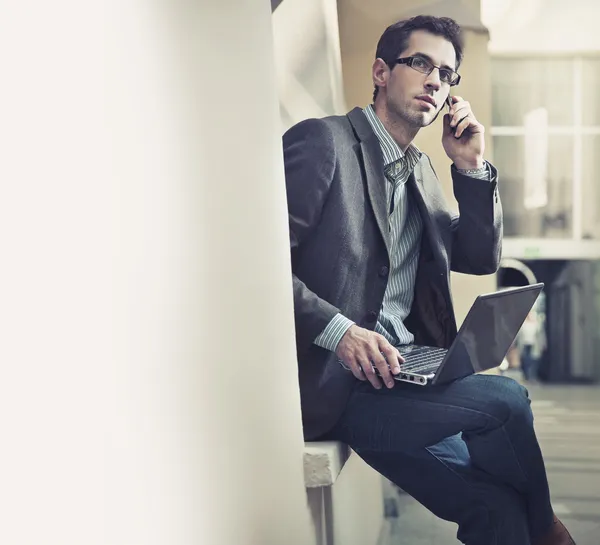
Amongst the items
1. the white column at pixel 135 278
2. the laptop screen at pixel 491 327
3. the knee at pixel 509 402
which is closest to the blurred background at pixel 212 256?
the white column at pixel 135 278

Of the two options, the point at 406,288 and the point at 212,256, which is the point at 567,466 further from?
the point at 212,256

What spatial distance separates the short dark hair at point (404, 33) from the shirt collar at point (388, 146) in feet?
0.14

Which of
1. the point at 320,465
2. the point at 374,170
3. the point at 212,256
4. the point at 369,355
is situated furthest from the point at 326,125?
the point at 320,465

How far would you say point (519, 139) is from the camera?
169 cm

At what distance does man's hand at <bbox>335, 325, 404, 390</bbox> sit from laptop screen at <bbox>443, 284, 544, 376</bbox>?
13 centimetres

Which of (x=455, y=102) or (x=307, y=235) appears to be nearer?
(x=307, y=235)

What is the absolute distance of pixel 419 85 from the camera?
158 centimetres

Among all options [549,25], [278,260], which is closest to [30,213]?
[278,260]

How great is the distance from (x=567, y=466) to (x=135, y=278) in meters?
1.27

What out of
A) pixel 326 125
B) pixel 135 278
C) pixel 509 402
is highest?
pixel 326 125

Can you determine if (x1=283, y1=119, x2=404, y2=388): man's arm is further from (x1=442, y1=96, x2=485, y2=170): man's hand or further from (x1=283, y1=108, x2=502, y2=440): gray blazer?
(x1=442, y1=96, x2=485, y2=170): man's hand

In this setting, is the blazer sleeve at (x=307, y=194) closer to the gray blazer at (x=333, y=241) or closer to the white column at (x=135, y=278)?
the gray blazer at (x=333, y=241)

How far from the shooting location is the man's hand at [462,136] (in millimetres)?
1604

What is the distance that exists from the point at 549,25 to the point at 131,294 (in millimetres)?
1331
